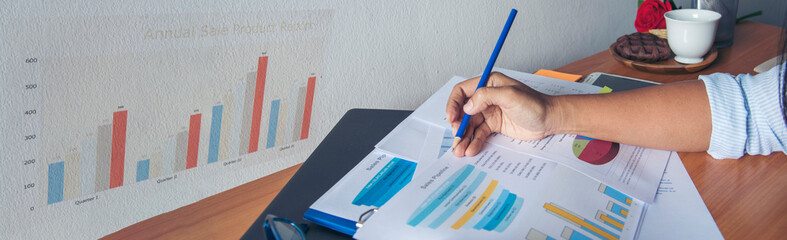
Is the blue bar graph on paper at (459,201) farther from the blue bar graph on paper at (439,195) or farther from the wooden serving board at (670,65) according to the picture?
the wooden serving board at (670,65)

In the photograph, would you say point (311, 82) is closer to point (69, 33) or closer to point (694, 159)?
point (69, 33)

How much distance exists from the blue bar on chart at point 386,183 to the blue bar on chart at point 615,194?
0.66 feet

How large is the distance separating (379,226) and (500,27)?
64 centimetres

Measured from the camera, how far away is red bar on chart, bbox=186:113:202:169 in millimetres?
658

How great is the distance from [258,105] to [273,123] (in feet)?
0.13

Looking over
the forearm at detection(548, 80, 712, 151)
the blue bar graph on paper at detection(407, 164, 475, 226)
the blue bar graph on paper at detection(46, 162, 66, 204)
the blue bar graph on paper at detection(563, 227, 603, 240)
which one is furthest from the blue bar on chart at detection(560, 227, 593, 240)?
the blue bar graph on paper at detection(46, 162, 66, 204)

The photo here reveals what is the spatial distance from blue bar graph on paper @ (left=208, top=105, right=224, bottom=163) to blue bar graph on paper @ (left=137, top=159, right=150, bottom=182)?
8cm

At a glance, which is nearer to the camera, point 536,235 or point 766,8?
point 536,235

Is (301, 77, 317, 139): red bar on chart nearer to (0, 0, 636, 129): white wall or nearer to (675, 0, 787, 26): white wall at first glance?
(0, 0, 636, 129): white wall

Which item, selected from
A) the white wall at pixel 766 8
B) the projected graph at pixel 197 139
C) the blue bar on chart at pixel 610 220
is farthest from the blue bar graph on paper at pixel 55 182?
the white wall at pixel 766 8

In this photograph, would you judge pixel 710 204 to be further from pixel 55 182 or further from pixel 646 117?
pixel 55 182

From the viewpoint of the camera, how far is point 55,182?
0.58 meters

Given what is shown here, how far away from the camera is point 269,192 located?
72 cm

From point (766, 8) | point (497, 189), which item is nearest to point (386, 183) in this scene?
point (497, 189)
